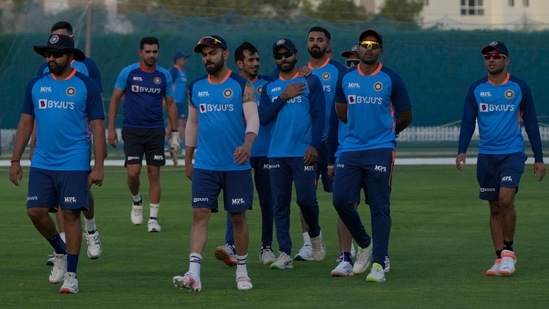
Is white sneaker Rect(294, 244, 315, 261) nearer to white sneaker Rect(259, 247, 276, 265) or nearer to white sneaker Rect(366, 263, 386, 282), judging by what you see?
white sneaker Rect(259, 247, 276, 265)

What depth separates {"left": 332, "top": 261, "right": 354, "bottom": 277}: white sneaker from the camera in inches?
499

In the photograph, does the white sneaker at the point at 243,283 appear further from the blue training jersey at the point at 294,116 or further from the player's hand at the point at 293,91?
the player's hand at the point at 293,91

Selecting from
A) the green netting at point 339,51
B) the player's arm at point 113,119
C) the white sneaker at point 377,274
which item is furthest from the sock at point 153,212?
the green netting at point 339,51

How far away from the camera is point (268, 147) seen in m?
13.7

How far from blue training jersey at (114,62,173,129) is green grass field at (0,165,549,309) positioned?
4.35 ft

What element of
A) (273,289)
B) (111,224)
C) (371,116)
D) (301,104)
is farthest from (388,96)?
(111,224)

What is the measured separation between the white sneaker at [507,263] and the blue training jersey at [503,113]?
923 millimetres

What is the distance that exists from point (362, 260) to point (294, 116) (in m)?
1.51

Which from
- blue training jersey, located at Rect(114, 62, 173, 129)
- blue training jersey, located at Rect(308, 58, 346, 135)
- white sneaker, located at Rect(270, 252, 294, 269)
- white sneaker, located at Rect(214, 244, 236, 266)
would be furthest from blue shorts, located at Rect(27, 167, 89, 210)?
blue training jersey, located at Rect(114, 62, 173, 129)

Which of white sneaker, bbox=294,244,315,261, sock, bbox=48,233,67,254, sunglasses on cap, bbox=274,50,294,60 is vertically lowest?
white sneaker, bbox=294,244,315,261

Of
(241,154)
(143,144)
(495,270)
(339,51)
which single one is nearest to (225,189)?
(241,154)

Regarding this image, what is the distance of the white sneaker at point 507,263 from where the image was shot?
1247 cm

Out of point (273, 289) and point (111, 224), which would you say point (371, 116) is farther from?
point (111, 224)

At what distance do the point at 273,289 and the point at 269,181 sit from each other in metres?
2.14
